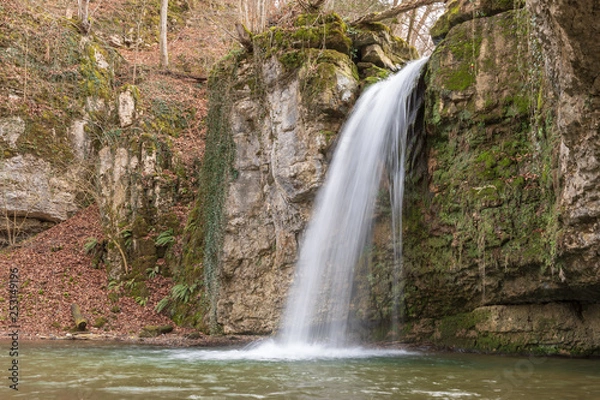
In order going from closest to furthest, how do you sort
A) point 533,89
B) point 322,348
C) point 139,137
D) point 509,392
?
point 509,392 < point 533,89 < point 322,348 < point 139,137

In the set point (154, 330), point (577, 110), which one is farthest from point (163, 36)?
point (577, 110)

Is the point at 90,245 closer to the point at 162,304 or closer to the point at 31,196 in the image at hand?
the point at 31,196

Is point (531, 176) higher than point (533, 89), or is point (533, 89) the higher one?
point (533, 89)

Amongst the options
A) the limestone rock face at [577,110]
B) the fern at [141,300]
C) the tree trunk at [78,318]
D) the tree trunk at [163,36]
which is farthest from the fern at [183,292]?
the tree trunk at [163,36]

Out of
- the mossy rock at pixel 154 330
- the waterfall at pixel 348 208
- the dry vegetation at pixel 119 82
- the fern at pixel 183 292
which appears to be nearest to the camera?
the waterfall at pixel 348 208

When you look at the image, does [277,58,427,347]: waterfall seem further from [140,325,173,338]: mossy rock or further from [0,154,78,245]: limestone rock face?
[0,154,78,245]: limestone rock face

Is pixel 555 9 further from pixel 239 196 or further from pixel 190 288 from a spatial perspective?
pixel 190 288

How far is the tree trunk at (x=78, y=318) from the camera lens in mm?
12258

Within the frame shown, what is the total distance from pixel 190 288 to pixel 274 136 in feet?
15.5

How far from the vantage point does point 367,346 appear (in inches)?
388

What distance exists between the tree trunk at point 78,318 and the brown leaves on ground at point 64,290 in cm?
19

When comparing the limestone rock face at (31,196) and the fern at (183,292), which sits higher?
the limestone rock face at (31,196)

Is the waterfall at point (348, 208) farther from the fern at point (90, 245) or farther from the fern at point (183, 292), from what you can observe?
the fern at point (90, 245)

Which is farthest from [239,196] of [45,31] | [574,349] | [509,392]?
[45,31]
